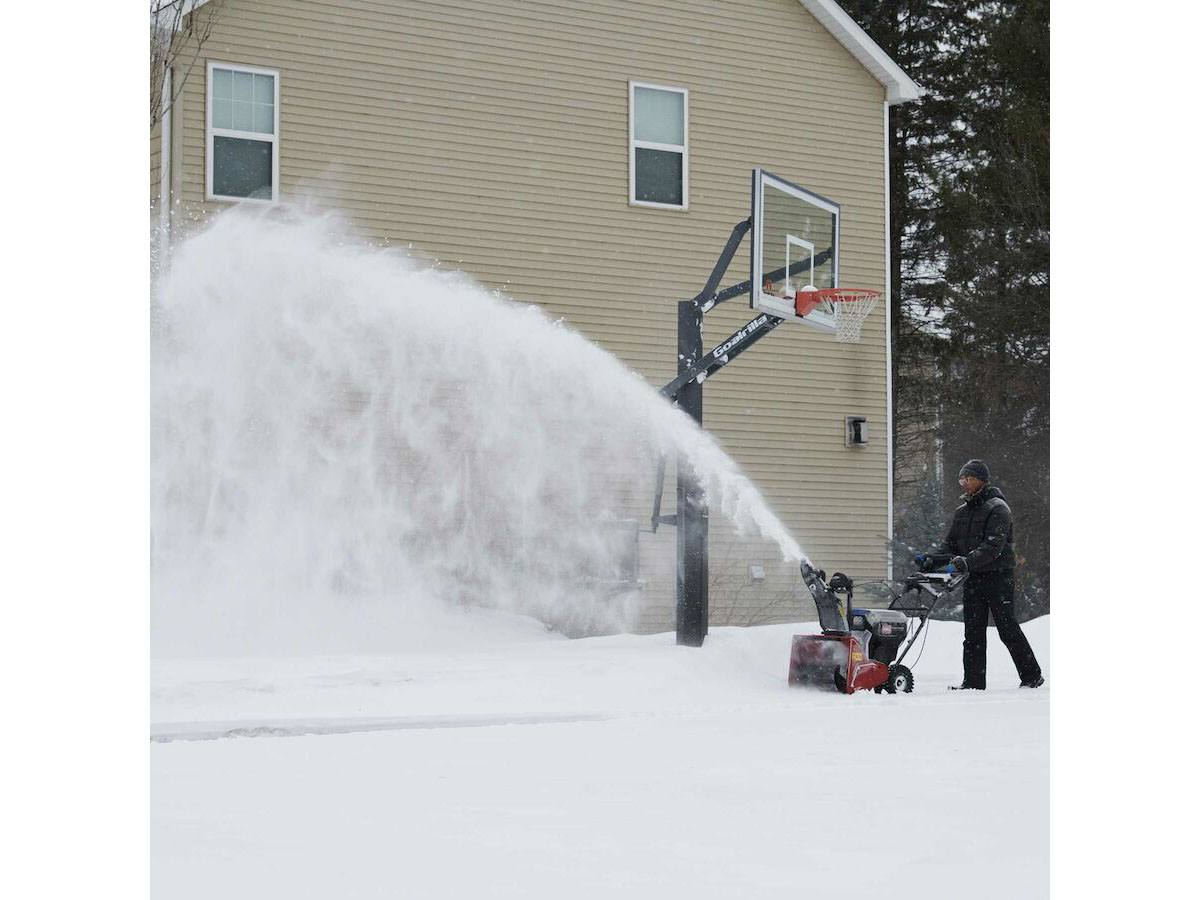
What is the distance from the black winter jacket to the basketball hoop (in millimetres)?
2286

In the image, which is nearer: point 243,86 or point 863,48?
point 243,86

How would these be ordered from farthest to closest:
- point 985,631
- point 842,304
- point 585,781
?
point 842,304
point 985,631
point 585,781

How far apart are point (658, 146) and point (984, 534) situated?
7.07m

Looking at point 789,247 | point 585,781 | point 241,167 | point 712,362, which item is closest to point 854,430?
point 789,247

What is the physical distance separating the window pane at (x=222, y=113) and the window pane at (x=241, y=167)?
0.43ft

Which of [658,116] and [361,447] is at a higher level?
[658,116]

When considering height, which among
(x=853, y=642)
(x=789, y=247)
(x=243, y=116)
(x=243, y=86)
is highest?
(x=243, y=86)

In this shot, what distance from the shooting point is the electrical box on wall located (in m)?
15.9

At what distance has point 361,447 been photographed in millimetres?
13219

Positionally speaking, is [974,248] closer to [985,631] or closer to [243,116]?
[243,116]

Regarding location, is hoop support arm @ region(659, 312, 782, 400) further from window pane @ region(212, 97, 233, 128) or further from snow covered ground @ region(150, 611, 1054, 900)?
window pane @ region(212, 97, 233, 128)
